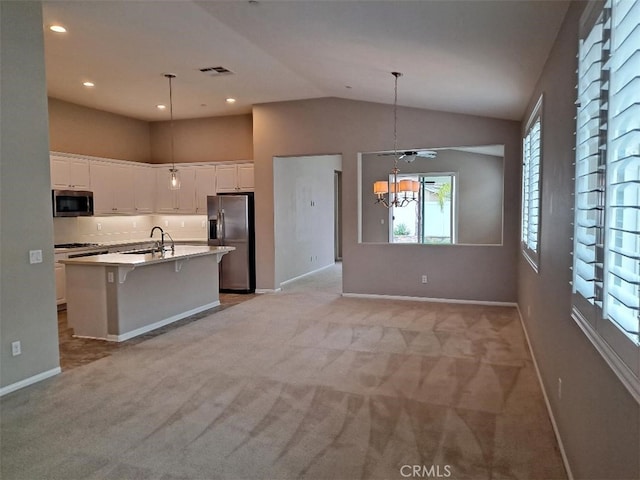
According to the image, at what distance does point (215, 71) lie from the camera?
5.86 m

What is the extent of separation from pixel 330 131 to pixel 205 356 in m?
4.34

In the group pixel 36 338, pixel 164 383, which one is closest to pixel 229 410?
pixel 164 383

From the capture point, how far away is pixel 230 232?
791 centimetres

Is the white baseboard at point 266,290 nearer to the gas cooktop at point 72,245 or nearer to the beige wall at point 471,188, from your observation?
the gas cooktop at point 72,245

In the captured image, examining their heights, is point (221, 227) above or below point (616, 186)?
below

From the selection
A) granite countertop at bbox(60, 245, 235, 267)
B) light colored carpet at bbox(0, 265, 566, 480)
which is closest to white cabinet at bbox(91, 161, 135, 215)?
granite countertop at bbox(60, 245, 235, 267)

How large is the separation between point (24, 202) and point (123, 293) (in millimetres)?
1656

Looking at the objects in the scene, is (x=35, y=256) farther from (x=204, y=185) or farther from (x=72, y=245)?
(x=204, y=185)

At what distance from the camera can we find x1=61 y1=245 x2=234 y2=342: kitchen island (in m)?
5.05

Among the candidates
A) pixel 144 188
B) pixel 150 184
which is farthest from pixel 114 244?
pixel 150 184

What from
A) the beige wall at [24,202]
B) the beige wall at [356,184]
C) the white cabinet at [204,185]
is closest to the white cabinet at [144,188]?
the white cabinet at [204,185]

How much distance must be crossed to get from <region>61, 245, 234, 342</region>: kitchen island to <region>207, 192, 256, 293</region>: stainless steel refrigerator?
1.90m

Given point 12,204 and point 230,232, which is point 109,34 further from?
point 230,232

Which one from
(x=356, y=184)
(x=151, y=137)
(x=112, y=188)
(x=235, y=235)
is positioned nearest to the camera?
(x=356, y=184)
